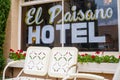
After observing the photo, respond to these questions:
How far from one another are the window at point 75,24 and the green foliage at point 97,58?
243 millimetres

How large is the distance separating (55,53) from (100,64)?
827 millimetres

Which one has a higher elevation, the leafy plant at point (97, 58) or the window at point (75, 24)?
the window at point (75, 24)

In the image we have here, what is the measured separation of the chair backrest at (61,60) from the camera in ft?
13.3

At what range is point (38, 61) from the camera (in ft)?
14.5

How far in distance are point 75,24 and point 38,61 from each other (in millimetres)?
1142

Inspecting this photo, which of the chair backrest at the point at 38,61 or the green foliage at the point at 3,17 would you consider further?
the green foliage at the point at 3,17

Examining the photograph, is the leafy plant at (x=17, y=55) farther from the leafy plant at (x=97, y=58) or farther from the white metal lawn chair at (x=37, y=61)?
the leafy plant at (x=97, y=58)

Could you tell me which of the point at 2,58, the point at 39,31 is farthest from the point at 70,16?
the point at 2,58

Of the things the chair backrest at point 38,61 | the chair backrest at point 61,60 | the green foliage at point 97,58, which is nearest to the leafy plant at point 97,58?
the green foliage at point 97,58

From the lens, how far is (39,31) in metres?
5.48

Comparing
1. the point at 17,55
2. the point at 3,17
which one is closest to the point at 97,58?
the point at 17,55

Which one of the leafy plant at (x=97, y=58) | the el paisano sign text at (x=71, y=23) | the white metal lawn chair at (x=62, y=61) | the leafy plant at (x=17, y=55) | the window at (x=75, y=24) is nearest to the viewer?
the white metal lawn chair at (x=62, y=61)

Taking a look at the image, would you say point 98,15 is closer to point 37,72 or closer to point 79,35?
point 79,35

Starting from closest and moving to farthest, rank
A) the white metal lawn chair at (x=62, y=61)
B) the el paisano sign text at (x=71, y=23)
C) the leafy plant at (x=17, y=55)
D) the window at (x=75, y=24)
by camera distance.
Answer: the white metal lawn chair at (x=62, y=61), the window at (x=75, y=24), the el paisano sign text at (x=71, y=23), the leafy plant at (x=17, y=55)
